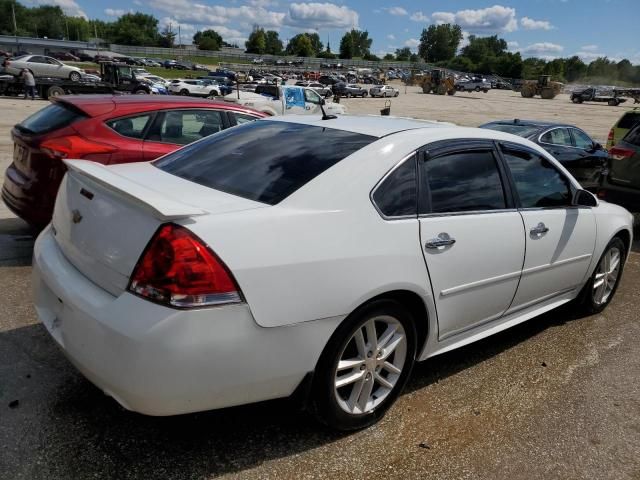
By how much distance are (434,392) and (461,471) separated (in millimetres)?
697

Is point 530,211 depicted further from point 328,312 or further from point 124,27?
point 124,27

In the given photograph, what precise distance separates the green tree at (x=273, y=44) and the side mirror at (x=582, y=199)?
558ft

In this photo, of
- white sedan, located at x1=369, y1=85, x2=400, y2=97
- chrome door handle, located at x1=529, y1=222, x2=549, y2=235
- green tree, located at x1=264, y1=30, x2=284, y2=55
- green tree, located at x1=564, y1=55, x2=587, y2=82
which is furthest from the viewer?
green tree, located at x1=264, y1=30, x2=284, y2=55

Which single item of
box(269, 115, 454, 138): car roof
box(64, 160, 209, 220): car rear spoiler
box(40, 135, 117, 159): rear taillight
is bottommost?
box(40, 135, 117, 159): rear taillight

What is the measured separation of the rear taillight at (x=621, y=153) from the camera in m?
7.23

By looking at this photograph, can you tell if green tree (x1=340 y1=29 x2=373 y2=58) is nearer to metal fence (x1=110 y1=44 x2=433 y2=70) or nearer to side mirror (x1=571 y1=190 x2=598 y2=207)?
metal fence (x1=110 y1=44 x2=433 y2=70)

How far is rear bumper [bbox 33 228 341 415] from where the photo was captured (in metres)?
2.08

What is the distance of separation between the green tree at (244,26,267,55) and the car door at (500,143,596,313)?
159 meters

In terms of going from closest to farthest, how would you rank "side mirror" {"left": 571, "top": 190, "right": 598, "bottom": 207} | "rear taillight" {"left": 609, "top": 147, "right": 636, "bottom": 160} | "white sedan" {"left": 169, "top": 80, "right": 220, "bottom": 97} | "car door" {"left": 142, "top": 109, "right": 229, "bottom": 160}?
"side mirror" {"left": 571, "top": 190, "right": 598, "bottom": 207} → "car door" {"left": 142, "top": 109, "right": 229, "bottom": 160} → "rear taillight" {"left": 609, "top": 147, "right": 636, "bottom": 160} → "white sedan" {"left": 169, "top": 80, "right": 220, "bottom": 97}

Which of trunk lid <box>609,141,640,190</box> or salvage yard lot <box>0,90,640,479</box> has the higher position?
trunk lid <box>609,141,640,190</box>

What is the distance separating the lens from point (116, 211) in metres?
2.38

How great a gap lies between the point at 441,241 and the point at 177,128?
365 cm

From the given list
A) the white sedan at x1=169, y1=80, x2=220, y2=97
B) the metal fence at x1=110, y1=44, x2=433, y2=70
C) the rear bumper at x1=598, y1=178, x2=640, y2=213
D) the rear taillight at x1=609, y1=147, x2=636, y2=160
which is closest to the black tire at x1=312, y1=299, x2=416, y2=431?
the rear bumper at x1=598, y1=178, x2=640, y2=213

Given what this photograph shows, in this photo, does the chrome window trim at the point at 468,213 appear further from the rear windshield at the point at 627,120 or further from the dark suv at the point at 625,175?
the rear windshield at the point at 627,120
